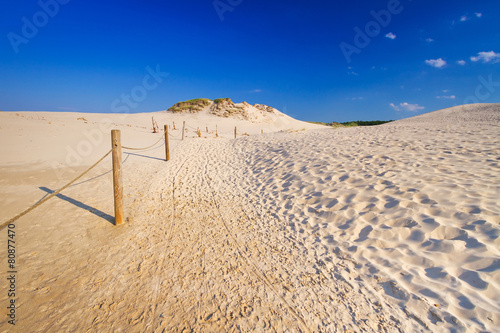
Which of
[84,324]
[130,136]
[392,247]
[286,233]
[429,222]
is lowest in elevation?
[84,324]

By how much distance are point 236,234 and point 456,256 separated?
10.3 ft

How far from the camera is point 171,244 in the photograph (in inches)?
136

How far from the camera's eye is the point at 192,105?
→ 45.5 meters

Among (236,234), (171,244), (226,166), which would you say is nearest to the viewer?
(171,244)

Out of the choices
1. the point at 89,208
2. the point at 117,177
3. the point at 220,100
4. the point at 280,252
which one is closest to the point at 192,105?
the point at 220,100

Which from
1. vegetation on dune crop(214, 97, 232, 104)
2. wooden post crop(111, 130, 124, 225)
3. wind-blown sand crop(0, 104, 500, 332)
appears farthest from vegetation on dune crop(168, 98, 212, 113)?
wooden post crop(111, 130, 124, 225)

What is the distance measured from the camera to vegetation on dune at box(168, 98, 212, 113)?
146 ft

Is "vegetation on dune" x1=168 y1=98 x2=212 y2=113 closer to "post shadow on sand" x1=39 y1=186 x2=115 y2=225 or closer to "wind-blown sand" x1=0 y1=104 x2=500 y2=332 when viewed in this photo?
"wind-blown sand" x1=0 y1=104 x2=500 y2=332

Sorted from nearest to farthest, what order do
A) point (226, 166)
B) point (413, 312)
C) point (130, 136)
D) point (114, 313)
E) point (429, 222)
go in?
point (413, 312), point (114, 313), point (429, 222), point (226, 166), point (130, 136)

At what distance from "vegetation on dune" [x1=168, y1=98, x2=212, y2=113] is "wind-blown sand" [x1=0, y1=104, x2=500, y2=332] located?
40749mm

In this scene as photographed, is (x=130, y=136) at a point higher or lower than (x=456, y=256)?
higher

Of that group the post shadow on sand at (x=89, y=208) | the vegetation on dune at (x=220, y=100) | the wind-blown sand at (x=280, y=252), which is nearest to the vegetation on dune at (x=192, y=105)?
the vegetation on dune at (x=220, y=100)

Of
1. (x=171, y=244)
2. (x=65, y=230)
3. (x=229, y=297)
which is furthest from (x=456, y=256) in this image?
(x=65, y=230)

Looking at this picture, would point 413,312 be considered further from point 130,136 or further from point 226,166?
point 130,136
